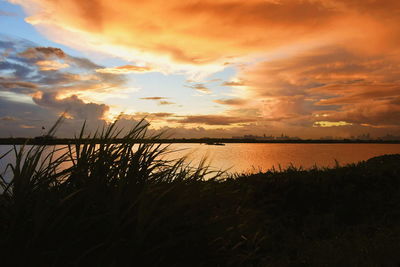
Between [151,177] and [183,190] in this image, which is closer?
[183,190]

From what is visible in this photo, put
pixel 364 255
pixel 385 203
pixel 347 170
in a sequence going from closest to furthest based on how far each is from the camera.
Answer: pixel 364 255 → pixel 385 203 → pixel 347 170

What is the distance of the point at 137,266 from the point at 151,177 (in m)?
1.62

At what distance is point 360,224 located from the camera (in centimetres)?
880

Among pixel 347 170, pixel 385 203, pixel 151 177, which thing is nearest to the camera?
pixel 151 177

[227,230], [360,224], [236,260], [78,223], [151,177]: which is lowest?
[360,224]

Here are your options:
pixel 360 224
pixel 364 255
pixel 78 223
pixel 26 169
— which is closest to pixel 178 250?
pixel 78 223

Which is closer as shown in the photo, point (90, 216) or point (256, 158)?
point (90, 216)

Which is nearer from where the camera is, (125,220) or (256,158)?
(125,220)

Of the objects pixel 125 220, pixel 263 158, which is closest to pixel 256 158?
pixel 263 158

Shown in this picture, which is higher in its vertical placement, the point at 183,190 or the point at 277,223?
the point at 183,190

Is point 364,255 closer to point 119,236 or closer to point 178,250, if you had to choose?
point 178,250

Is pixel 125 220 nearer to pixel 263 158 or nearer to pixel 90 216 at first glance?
pixel 90 216

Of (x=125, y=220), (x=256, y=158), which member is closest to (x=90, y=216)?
(x=125, y=220)

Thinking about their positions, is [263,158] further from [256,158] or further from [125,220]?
[125,220]
